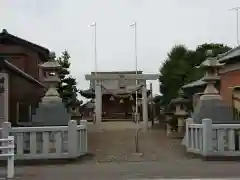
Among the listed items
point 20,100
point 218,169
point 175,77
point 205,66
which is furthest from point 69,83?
point 218,169

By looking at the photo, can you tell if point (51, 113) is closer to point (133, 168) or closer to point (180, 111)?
point (133, 168)

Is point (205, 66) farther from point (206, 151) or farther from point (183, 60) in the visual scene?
point (183, 60)

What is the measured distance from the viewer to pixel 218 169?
1183 centimetres

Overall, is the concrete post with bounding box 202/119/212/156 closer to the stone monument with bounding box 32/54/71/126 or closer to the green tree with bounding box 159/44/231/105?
the stone monument with bounding box 32/54/71/126

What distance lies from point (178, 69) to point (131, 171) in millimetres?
24560

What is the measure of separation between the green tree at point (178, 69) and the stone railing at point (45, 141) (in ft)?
58.0

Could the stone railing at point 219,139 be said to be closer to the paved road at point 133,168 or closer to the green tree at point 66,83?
the paved road at point 133,168

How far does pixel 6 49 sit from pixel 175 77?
1454 centimetres

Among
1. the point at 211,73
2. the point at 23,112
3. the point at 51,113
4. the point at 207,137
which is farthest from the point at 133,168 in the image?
the point at 23,112

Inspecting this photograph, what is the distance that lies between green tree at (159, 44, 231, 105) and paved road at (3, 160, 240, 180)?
1811 cm

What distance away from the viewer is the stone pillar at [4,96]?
19.8m

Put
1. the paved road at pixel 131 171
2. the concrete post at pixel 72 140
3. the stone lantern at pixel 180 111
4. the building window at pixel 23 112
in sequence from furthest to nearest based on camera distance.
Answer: the stone lantern at pixel 180 111 < the building window at pixel 23 112 < the concrete post at pixel 72 140 < the paved road at pixel 131 171

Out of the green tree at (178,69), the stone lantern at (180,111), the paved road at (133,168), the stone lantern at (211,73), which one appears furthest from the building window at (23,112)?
the green tree at (178,69)

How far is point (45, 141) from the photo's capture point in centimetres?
1393
